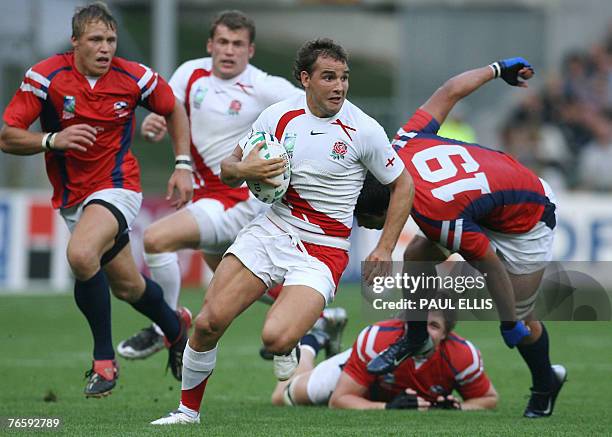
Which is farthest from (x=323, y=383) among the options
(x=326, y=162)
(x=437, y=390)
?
(x=326, y=162)

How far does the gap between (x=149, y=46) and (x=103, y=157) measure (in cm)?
1621

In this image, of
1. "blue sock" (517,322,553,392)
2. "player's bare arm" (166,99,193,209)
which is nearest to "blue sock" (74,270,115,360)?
"player's bare arm" (166,99,193,209)

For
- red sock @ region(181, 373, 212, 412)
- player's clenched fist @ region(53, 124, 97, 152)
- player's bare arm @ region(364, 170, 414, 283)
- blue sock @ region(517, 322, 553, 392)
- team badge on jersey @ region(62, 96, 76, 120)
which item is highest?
team badge on jersey @ region(62, 96, 76, 120)

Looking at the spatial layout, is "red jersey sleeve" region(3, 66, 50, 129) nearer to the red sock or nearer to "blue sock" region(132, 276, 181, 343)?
"blue sock" region(132, 276, 181, 343)

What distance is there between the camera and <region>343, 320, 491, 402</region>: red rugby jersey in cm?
790

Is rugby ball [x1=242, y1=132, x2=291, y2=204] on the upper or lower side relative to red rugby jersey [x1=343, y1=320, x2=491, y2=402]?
upper

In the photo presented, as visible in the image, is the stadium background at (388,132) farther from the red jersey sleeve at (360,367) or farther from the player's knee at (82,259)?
the player's knee at (82,259)

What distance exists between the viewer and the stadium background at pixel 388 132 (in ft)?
27.1

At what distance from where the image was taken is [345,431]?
6617mm

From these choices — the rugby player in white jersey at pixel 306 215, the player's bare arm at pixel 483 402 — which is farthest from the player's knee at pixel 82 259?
the player's bare arm at pixel 483 402

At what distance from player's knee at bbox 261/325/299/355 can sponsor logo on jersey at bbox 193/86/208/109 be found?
2.85 meters

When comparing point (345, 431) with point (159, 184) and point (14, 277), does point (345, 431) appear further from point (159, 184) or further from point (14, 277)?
point (159, 184)

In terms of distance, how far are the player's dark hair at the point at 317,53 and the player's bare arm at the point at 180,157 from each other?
4.50ft

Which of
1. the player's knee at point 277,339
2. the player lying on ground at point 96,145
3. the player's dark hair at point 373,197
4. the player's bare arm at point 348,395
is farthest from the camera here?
the player's bare arm at point 348,395
